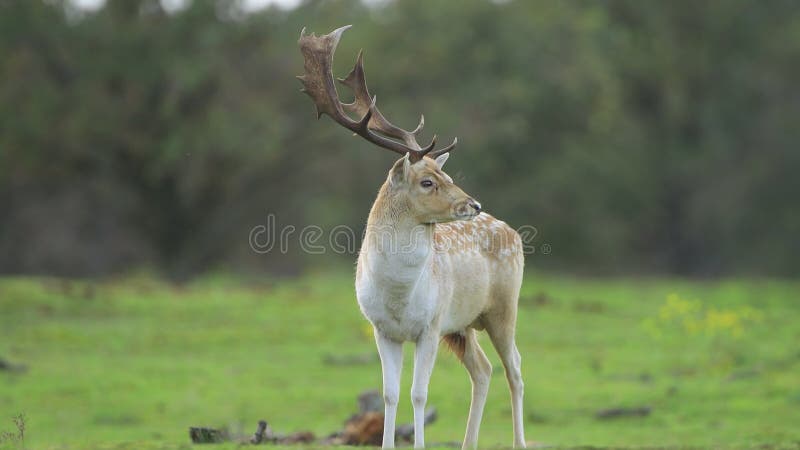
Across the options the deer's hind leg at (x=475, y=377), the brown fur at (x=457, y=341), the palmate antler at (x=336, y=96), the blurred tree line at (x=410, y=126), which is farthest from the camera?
the blurred tree line at (x=410, y=126)

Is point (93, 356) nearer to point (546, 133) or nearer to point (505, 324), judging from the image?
point (505, 324)

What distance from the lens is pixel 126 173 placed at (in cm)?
3681

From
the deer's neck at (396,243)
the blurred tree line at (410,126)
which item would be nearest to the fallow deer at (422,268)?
the deer's neck at (396,243)

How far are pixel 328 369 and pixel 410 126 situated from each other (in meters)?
19.5

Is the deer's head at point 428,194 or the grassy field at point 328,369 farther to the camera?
the grassy field at point 328,369

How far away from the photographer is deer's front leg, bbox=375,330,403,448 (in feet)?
34.1

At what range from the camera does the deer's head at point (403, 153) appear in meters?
10.6

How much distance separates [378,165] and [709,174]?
53.0ft

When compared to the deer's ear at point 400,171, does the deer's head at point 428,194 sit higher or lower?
lower

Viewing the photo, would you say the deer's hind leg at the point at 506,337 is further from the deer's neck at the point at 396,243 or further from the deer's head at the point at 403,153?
the deer's head at the point at 403,153

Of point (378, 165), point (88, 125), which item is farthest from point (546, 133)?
point (88, 125)

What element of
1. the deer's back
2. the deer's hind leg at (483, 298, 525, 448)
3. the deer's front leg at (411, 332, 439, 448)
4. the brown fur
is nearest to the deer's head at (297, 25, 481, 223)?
the deer's back

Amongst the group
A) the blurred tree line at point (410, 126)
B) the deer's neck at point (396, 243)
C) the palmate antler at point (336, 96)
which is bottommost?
the deer's neck at point (396, 243)

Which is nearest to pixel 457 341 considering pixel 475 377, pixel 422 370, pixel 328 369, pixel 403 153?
pixel 475 377
